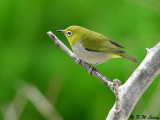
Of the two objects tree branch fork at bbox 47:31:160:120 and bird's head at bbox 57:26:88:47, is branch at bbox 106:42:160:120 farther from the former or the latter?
bird's head at bbox 57:26:88:47

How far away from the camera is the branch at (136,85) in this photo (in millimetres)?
1056

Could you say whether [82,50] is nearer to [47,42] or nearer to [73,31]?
[73,31]

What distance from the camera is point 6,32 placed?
6.49 feet

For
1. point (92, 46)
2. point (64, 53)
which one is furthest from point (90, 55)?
point (64, 53)

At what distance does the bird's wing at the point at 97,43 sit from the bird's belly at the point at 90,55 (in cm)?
2

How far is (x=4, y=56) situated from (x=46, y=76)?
0.95 feet

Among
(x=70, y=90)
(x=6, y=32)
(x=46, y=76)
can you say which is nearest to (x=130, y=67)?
(x=70, y=90)

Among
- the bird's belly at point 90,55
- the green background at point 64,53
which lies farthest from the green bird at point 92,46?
the green background at point 64,53

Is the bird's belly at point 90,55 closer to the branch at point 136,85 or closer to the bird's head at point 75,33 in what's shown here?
the bird's head at point 75,33

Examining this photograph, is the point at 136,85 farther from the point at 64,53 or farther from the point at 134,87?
the point at 64,53

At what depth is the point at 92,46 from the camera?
1.60 meters

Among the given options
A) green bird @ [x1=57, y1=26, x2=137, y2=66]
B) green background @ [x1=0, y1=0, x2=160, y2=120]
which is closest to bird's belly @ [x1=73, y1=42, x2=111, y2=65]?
green bird @ [x1=57, y1=26, x2=137, y2=66]

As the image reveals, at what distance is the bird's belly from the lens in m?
1.54

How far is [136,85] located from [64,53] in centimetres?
92
